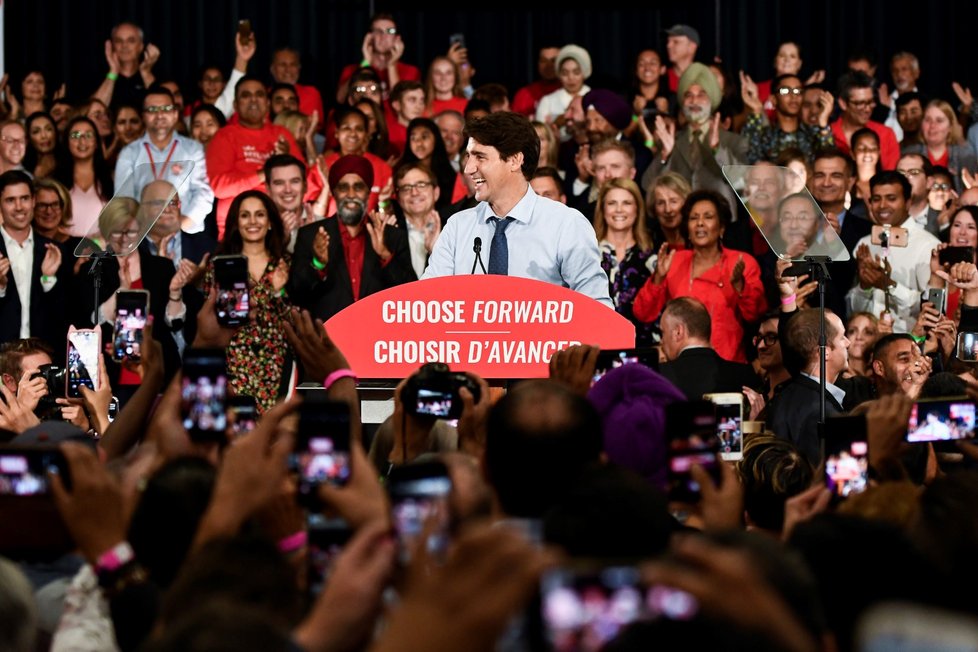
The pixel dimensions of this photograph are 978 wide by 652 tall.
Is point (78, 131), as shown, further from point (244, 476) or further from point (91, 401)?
point (244, 476)

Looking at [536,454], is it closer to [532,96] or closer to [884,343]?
[884,343]

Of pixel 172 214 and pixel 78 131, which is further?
pixel 78 131

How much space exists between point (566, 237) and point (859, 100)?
4.77 m

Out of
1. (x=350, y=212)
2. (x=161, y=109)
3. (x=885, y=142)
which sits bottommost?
(x=350, y=212)

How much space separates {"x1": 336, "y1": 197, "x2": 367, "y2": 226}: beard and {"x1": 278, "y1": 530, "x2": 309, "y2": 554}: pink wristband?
4.80 m

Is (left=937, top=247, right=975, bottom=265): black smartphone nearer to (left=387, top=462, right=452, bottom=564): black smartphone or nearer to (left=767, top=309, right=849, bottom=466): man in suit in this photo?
(left=767, top=309, right=849, bottom=466): man in suit

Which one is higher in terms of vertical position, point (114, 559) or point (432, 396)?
point (432, 396)

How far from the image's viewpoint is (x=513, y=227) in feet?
18.2

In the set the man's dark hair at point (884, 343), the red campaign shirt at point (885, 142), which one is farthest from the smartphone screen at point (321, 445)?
the red campaign shirt at point (885, 142)

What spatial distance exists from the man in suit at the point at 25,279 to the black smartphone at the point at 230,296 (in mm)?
4009

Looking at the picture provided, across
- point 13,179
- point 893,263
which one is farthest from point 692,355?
point 13,179

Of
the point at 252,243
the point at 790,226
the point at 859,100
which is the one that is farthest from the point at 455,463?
the point at 859,100

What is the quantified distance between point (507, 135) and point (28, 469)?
10.1 feet

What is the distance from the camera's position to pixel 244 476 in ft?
8.29
